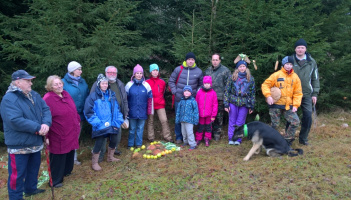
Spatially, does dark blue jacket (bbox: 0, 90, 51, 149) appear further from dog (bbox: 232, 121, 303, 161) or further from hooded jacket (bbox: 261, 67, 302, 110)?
hooded jacket (bbox: 261, 67, 302, 110)

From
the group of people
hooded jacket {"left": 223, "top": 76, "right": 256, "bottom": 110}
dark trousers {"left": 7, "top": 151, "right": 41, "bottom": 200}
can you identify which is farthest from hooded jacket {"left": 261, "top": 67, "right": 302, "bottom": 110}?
dark trousers {"left": 7, "top": 151, "right": 41, "bottom": 200}

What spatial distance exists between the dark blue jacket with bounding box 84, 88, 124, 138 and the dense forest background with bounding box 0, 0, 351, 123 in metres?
1.20

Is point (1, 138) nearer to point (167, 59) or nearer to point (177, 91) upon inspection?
point (177, 91)

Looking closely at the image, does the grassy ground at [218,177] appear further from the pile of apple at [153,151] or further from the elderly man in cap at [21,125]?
the elderly man in cap at [21,125]

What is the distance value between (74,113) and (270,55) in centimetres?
539

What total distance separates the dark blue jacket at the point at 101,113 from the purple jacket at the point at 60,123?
529 millimetres

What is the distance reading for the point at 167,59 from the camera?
9.90m

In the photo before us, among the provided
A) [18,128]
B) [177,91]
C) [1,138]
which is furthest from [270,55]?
[1,138]

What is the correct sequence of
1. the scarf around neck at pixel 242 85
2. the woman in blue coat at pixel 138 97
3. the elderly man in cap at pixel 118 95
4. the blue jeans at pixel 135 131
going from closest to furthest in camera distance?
the elderly man in cap at pixel 118 95 < the scarf around neck at pixel 242 85 < the woman in blue coat at pixel 138 97 < the blue jeans at pixel 135 131

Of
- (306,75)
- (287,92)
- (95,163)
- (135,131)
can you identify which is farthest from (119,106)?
(306,75)

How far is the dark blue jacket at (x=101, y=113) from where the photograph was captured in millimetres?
5426

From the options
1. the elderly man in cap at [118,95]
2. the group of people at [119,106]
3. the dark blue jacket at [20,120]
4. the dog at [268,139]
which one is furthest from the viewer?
the elderly man in cap at [118,95]

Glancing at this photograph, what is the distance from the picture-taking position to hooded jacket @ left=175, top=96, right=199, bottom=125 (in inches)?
265

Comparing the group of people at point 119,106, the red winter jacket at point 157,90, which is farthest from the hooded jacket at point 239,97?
the red winter jacket at point 157,90
